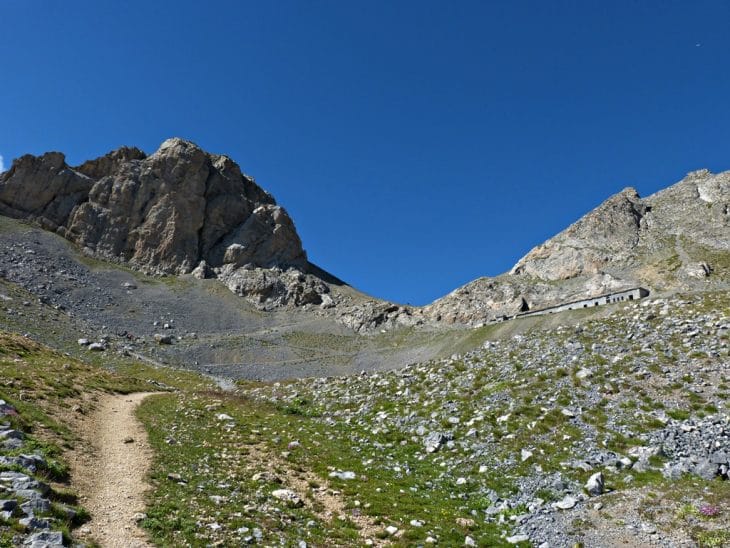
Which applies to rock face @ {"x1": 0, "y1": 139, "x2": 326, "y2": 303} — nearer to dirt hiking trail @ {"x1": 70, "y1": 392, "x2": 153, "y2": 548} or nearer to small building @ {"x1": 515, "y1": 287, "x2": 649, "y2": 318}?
small building @ {"x1": 515, "y1": 287, "x2": 649, "y2": 318}

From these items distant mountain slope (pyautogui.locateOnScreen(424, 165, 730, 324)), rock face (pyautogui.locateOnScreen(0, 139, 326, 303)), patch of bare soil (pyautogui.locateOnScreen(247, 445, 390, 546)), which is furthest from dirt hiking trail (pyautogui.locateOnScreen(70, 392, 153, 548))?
rock face (pyautogui.locateOnScreen(0, 139, 326, 303))

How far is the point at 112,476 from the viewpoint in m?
16.3

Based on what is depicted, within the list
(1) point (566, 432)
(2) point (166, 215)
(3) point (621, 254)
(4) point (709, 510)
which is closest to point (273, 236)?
(2) point (166, 215)

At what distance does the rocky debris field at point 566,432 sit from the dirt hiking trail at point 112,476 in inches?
318

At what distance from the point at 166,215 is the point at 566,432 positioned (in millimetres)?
169580

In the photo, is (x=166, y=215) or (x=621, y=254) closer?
(x=621, y=254)

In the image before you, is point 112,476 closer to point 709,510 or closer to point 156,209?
point 709,510

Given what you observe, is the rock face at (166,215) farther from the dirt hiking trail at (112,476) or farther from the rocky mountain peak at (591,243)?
the dirt hiking trail at (112,476)

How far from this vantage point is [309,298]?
154250 mm

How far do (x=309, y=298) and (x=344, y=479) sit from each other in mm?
136449

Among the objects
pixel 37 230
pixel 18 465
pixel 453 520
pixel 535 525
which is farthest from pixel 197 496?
pixel 37 230

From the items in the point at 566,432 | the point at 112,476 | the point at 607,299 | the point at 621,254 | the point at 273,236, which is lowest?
the point at 112,476

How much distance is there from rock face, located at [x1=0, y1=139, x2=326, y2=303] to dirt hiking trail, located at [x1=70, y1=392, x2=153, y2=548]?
129 metres

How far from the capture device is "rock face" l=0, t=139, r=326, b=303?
15350cm
